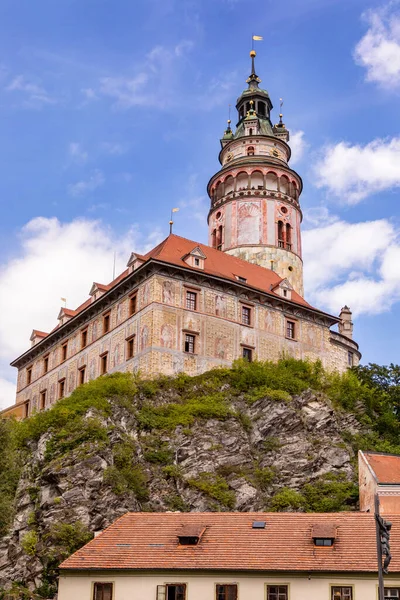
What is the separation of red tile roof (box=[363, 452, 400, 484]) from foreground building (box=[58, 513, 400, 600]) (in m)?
6.90

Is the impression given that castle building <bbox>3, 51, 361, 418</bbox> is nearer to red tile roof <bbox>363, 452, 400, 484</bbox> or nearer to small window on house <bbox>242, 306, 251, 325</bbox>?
small window on house <bbox>242, 306, 251, 325</bbox>

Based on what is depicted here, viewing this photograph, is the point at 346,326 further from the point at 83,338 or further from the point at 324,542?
the point at 324,542

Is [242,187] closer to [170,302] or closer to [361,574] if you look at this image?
[170,302]

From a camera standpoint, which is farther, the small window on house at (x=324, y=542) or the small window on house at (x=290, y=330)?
the small window on house at (x=290, y=330)

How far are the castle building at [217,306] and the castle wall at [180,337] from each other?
2.7 inches

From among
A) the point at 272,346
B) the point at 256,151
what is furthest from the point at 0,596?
the point at 256,151

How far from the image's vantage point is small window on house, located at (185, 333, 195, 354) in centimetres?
4866

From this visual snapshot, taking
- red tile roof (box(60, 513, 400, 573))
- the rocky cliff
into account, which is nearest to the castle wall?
the rocky cliff

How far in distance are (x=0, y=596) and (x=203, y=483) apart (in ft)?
35.4

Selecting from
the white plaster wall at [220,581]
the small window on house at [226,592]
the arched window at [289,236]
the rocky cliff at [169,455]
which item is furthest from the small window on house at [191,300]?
the small window on house at [226,592]

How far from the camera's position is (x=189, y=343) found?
160ft

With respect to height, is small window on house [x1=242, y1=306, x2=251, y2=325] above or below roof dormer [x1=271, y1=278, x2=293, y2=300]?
below

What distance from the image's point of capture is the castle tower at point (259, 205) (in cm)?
6388

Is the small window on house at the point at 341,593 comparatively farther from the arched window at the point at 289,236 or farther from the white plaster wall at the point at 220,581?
the arched window at the point at 289,236
